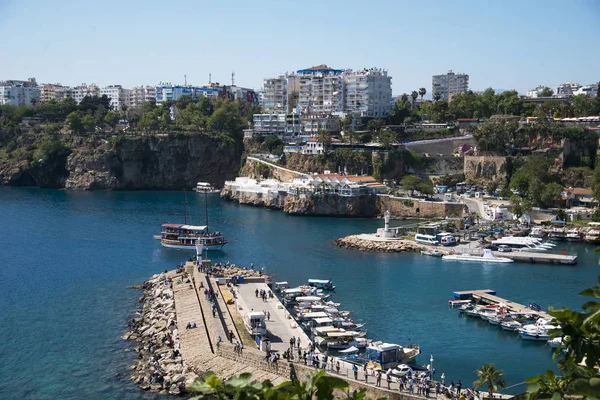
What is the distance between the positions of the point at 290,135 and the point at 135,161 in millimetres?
15746

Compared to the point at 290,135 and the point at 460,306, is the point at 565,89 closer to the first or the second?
the point at 290,135

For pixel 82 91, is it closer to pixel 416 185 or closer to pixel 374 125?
pixel 374 125

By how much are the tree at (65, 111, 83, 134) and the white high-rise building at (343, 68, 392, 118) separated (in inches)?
1125

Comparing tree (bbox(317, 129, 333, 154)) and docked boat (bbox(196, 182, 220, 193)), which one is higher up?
tree (bbox(317, 129, 333, 154))

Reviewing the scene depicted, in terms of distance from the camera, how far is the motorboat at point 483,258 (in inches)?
1410

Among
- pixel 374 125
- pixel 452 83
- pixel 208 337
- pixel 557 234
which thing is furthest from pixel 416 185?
pixel 452 83

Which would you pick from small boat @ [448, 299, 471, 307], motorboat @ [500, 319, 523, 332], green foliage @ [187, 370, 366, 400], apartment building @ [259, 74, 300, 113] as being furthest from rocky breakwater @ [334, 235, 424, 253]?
apartment building @ [259, 74, 300, 113]

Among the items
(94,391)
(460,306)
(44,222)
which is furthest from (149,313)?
(44,222)

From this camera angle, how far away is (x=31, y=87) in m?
113

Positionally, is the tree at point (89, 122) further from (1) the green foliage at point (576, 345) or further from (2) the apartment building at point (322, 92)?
(1) the green foliage at point (576, 345)

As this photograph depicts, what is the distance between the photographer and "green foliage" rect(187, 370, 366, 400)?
4.24 m

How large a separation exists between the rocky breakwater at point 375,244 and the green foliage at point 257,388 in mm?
34526

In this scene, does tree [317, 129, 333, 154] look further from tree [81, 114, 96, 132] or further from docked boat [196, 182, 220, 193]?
tree [81, 114, 96, 132]

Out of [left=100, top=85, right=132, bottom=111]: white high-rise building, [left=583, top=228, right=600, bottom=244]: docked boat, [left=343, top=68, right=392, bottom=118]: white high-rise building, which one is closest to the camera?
[left=583, top=228, right=600, bottom=244]: docked boat
